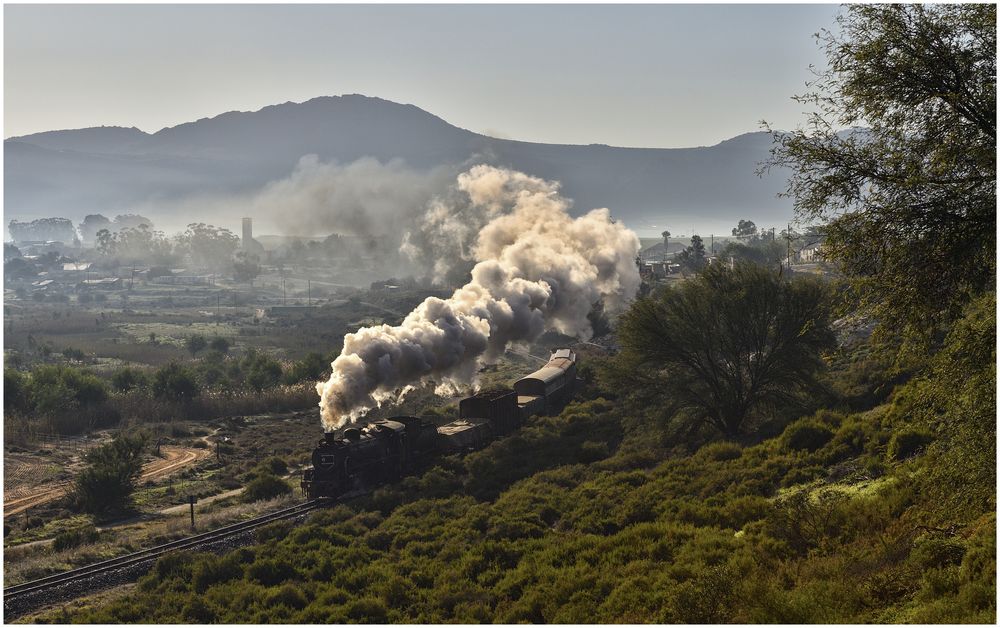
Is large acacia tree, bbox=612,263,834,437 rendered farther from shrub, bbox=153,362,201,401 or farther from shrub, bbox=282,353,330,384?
shrub, bbox=282,353,330,384

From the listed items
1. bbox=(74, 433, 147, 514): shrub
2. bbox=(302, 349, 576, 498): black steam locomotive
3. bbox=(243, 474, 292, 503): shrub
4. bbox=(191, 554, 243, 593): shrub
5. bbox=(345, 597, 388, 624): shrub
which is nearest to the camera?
bbox=(345, 597, 388, 624): shrub

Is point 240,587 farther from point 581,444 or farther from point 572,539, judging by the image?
point 581,444


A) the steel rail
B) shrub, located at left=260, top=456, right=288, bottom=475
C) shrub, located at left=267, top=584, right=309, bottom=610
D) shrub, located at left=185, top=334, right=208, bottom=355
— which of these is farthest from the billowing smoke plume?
shrub, located at left=185, top=334, right=208, bottom=355

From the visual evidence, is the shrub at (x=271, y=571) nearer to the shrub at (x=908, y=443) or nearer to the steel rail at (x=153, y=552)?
the steel rail at (x=153, y=552)

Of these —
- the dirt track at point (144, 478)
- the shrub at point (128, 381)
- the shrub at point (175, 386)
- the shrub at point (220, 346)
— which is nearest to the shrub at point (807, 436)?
the dirt track at point (144, 478)

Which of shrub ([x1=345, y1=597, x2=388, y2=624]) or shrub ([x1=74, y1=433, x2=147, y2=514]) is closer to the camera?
shrub ([x1=345, y1=597, x2=388, y2=624])

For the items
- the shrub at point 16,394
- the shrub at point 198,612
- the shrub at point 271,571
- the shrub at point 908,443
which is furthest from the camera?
the shrub at point 16,394
